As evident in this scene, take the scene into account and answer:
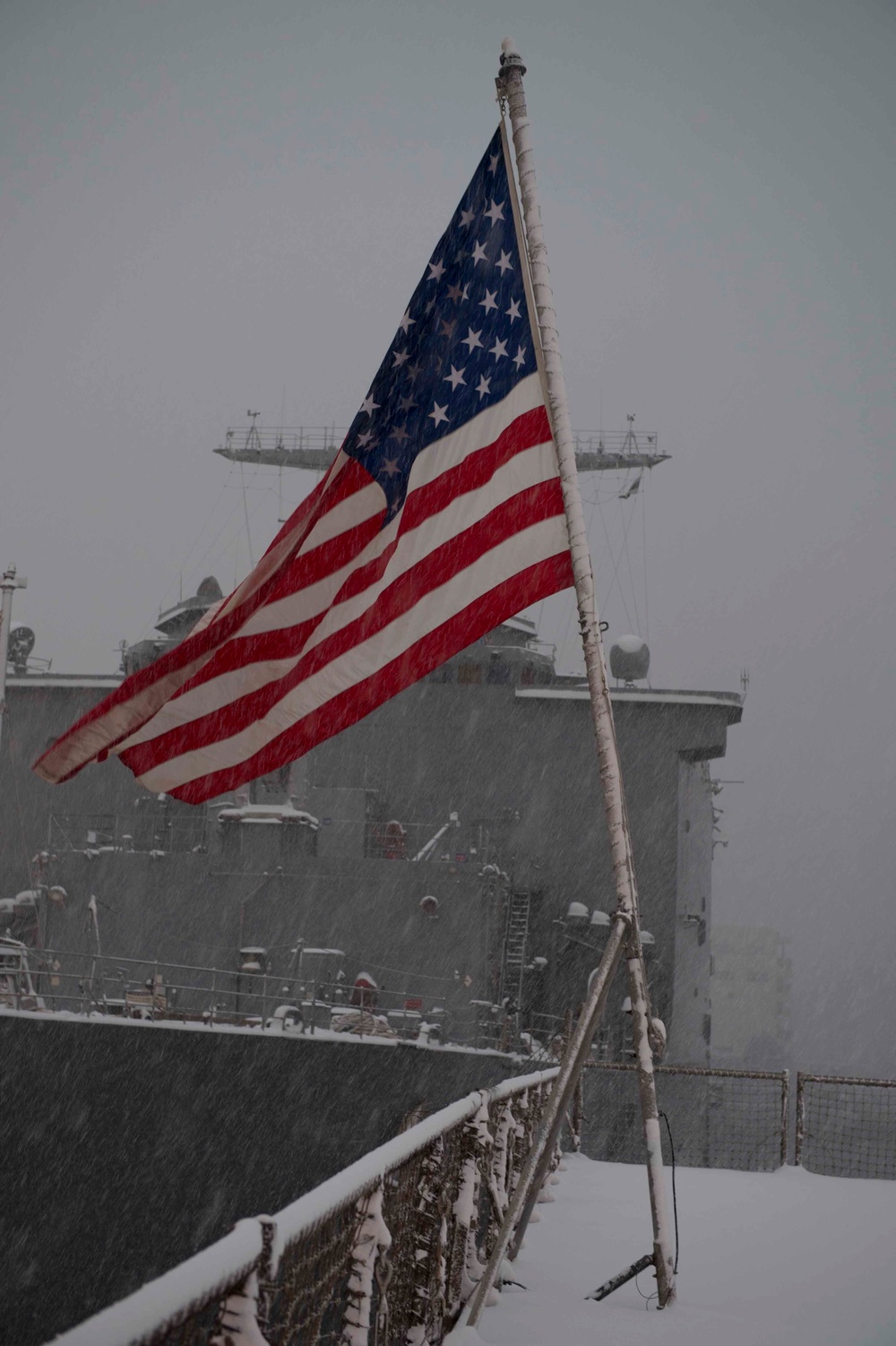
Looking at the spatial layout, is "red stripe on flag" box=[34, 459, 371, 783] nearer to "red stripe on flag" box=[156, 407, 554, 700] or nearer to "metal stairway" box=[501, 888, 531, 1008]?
"red stripe on flag" box=[156, 407, 554, 700]

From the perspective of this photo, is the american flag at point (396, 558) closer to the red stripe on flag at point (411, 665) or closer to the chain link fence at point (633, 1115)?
the red stripe on flag at point (411, 665)

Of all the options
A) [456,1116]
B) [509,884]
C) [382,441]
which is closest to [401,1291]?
[456,1116]

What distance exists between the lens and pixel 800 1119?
13539 millimetres

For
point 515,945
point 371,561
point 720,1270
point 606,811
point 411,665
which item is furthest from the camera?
point 515,945

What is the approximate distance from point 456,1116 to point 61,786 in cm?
2225

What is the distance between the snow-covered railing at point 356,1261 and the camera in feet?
7.27

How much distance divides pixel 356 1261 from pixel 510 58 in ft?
16.7

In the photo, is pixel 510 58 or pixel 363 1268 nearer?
pixel 363 1268

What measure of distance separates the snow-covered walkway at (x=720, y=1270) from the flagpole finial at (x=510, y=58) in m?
5.42

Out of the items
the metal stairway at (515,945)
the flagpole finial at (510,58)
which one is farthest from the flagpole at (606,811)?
the metal stairway at (515,945)

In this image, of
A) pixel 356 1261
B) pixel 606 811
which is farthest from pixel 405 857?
pixel 356 1261

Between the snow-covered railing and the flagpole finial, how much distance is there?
4.58 metres

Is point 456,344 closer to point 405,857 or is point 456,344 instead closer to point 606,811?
point 606,811

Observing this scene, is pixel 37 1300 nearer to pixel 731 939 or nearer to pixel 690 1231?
pixel 690 1231
